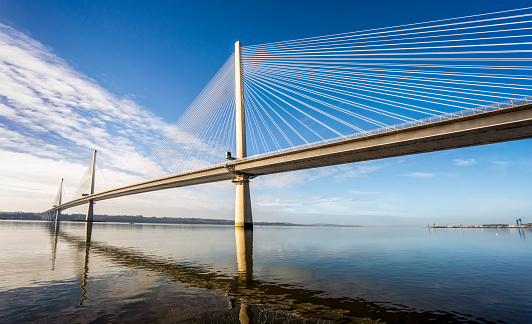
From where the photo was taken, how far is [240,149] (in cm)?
5047

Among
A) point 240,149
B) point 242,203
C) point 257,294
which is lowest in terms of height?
point 257,294

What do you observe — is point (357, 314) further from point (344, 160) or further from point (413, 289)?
point (344, 160)

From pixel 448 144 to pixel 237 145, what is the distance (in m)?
34.7

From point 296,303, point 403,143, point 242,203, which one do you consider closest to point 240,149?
point 242,203

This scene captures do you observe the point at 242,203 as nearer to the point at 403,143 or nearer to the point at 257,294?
the point at 403,143

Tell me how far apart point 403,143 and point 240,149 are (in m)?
28.7

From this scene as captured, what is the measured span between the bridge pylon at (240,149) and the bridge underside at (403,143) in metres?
2.20

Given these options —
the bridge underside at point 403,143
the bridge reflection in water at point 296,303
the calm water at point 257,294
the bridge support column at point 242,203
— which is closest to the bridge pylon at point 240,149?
the bridge support column at point 242,203

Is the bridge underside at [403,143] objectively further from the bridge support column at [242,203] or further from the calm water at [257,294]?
the calm water at [257,294]

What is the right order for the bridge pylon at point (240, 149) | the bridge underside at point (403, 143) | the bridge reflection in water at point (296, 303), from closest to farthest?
1. the bridge reflection in water at point (296, 303)
2. the bridge underside at point (403, 143)
3. the bridge pylon at point (240, 149)

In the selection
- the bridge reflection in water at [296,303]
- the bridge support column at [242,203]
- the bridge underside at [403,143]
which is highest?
the bridge underside at [403,143]

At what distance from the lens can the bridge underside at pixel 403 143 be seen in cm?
2712

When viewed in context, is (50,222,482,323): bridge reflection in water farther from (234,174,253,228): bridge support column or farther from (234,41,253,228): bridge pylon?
(234,174,253,228): bridge support column

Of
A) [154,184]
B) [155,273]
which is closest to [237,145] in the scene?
[154,184]
